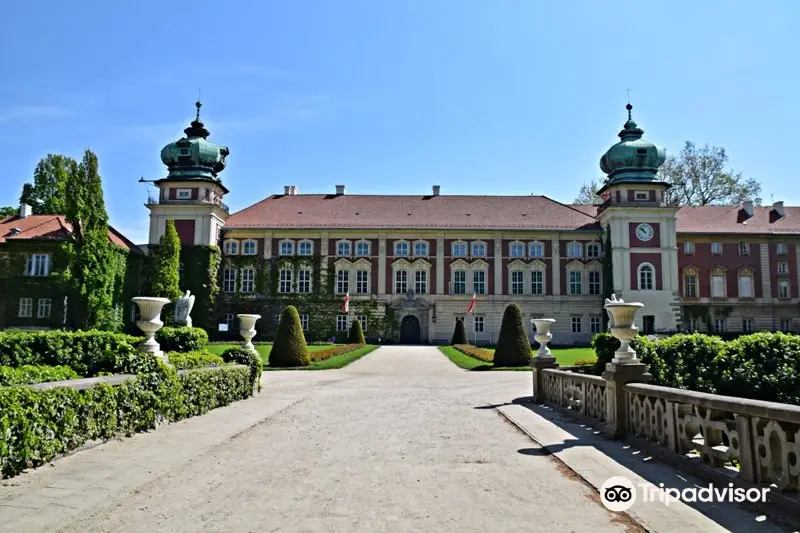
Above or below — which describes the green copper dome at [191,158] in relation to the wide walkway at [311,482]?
above

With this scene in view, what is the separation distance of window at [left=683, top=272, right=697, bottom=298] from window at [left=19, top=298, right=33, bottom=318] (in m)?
47.6

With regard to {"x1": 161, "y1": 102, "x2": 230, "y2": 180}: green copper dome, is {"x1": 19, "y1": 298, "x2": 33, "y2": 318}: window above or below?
below

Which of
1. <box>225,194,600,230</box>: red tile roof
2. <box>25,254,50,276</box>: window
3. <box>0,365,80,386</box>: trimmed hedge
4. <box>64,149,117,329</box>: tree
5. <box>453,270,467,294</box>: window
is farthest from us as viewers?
<box>225,194,600,230</box>: red tile roof

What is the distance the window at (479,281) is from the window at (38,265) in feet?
99.7

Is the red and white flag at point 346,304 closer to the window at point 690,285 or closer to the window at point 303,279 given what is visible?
the window at point 303,279

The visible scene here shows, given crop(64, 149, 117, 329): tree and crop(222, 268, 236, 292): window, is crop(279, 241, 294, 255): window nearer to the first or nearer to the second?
crop(222, 268, 236, 292): window

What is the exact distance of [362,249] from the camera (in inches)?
1902

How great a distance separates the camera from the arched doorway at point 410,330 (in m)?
47.7

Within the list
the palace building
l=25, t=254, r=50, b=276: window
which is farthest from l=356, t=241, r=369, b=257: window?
l=25, t=254, r=50, b=276: window

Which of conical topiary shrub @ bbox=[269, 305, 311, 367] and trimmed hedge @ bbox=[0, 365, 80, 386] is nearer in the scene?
trimmed hedge @ bbox=[0, 365, 80, 386]

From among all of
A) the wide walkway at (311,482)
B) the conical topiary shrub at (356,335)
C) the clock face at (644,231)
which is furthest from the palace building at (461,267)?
the wide walkway at (311,482)

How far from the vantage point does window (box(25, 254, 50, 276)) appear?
135ft

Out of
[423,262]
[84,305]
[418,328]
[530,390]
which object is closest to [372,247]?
[423,262]

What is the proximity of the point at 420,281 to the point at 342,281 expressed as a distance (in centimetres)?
616
